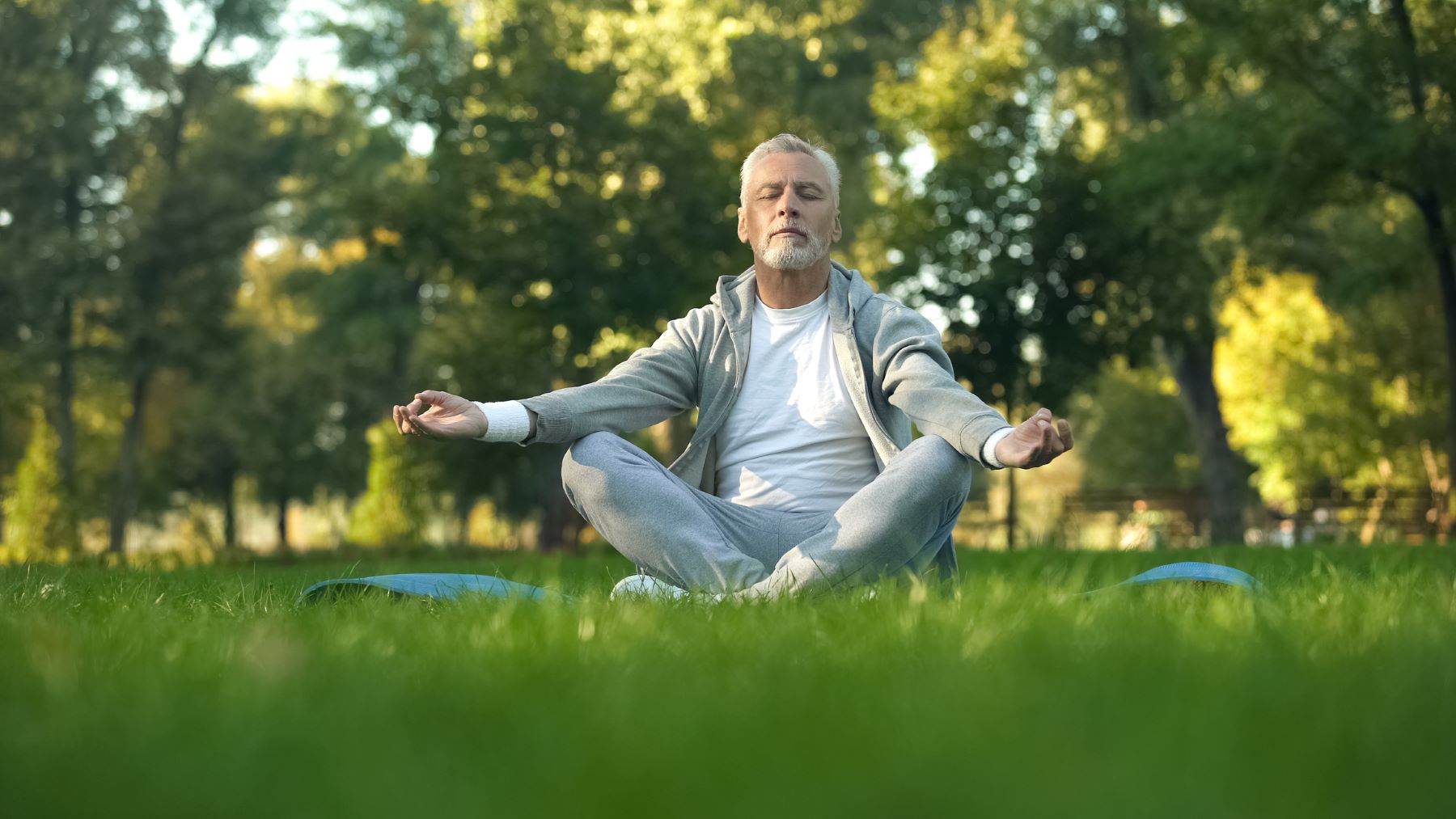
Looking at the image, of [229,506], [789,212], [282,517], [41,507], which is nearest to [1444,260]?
[789,212]

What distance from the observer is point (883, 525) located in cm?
460

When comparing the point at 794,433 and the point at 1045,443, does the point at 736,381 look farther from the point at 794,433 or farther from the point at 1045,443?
Answer: the point at 1045,443

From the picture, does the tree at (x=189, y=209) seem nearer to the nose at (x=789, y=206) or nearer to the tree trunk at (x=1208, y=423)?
the tree trunk at (x=1208, y=423)

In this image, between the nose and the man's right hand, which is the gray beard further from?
the man's right hand

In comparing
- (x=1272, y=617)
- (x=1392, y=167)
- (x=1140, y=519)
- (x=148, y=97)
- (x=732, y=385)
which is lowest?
(x=1140, y=519)

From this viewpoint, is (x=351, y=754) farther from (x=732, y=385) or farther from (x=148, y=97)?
(x=148, y=97)

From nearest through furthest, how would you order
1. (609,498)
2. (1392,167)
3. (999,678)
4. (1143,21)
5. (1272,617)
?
(999,678) < (1272,617) < (609,498) < (1392,167) < (1143,21)

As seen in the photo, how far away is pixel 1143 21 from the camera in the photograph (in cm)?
2861

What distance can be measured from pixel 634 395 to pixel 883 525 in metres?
1.31

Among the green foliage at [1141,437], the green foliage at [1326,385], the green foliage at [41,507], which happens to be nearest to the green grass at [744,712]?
the green foliage at [41,507]

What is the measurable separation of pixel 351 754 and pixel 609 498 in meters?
3.07

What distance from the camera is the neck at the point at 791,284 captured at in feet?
18.7

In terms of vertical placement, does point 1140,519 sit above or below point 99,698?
below

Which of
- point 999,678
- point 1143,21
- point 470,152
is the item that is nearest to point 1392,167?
point 1143,21
